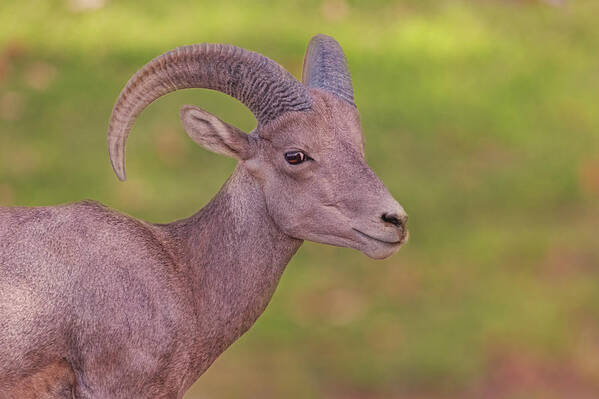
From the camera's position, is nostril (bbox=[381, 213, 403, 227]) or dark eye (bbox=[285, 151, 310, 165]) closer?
nostril (bbox=[381, 213, 403, 227])

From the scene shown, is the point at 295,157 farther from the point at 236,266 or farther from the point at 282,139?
the point at 236,266

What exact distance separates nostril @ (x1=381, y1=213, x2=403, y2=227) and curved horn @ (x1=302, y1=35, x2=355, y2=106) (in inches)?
33.1

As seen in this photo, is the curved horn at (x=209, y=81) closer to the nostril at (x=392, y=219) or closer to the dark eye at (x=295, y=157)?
the dark eye at (x=295, y=157)

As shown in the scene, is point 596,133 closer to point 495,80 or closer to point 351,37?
point 495,80

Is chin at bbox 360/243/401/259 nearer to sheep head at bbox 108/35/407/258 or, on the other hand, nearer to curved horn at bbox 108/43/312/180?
sheep head at bbox 108/35/407/258

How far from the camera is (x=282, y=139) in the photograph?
16.6ft

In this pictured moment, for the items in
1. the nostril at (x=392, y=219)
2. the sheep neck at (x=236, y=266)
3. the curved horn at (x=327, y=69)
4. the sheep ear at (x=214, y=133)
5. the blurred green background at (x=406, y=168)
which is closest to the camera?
the nostril at (x=392, y=219)

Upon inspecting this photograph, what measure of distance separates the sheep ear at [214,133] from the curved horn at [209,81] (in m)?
0.16

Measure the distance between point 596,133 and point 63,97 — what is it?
8116mm

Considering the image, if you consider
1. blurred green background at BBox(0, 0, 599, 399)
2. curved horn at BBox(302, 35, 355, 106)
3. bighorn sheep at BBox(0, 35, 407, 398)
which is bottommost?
bighorn sheep at BBox(0, 35, 407, 398)

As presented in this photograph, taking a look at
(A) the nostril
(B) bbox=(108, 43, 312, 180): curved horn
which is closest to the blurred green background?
(B) bbox=(108, 43, 312, 180): curved horn

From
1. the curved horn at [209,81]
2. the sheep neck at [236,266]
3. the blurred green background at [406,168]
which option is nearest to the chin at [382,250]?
the sheep neck at [236,266]

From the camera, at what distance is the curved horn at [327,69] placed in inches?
214

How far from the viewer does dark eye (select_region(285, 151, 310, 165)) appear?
5021 mm
